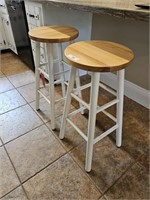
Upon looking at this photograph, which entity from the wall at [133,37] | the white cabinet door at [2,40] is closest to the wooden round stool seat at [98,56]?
the wall at [133,37]

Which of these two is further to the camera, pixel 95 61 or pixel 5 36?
pixel 5 36

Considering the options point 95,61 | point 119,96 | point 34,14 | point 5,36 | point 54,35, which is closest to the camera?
point 95,61

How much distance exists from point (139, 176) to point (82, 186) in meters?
0.37

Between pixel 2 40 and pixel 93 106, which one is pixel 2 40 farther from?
pixel 93 106

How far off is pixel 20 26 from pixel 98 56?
1569 mm

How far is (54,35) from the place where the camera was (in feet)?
3.54

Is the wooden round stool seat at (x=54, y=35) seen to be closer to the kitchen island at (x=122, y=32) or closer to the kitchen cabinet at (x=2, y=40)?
the kitchen island at (x=122, y=32)

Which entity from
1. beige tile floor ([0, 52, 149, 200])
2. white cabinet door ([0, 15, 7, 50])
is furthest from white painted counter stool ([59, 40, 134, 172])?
white cabinet door ([0, 15, 7, 50])

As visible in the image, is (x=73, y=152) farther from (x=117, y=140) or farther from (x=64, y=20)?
(x=64, y=20)

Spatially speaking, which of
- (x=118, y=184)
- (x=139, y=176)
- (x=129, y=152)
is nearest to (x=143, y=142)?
(x=129, y=152)

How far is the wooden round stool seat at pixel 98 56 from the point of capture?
28.8 inches

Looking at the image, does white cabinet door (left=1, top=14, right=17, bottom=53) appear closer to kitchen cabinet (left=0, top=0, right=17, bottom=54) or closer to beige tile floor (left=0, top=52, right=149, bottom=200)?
kitchen cabinet (left=0, top=0, right=17, bottom=54)

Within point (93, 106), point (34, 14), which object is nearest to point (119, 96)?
point (93, 106)

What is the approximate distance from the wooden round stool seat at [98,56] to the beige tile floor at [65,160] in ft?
2.29
